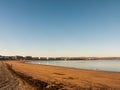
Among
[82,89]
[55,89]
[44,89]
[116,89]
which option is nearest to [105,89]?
[116,89]

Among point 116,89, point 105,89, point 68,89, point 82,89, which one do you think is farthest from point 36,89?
point 116,89

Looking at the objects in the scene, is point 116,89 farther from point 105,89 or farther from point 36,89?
point 36,89

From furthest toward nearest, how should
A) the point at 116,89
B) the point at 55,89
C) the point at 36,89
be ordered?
the point at 116,89 < the point at 55,89 < the point at 36,89

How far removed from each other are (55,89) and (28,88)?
200cm

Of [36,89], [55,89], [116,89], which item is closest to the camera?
[36,89]

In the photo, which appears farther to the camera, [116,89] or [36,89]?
[116,89]

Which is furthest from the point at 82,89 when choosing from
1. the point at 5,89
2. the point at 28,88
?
the point at 5,89

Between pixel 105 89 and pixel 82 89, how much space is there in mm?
1924

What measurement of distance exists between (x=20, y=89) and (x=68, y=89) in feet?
11.8

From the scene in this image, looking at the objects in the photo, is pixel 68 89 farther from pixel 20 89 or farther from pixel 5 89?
pixel 5 89

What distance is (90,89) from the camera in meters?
13.2

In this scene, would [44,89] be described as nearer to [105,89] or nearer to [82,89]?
[82,89]

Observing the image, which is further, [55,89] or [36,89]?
[55,89]

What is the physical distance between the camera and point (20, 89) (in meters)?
12.2
